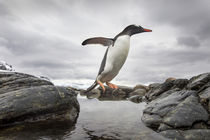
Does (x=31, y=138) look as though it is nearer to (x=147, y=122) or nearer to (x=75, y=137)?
(x=75, y=137)

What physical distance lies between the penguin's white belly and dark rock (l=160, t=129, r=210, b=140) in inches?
80.7

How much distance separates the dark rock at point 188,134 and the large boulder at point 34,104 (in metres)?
3.16

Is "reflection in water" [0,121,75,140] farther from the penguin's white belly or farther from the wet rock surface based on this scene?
the wet rock surface

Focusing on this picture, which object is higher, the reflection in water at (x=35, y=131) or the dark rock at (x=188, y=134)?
the dark rock at (x=188, y=134)

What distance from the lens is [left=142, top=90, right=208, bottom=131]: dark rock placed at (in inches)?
151

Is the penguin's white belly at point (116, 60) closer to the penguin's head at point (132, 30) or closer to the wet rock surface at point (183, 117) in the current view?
the penguin's head at point (132, 30)

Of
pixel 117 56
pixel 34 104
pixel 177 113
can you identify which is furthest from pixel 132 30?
pixel 34 104

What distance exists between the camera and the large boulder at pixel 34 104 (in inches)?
177

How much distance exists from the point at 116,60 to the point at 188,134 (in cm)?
255

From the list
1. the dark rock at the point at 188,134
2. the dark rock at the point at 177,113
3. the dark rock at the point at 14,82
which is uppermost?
the dark rock at the point at 14,82

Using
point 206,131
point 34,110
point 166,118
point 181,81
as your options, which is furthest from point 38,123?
point 181,81

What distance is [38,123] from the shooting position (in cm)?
460

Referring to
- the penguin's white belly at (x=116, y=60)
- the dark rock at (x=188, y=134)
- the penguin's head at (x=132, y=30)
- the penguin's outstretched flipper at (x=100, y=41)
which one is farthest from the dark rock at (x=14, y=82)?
the dark rock at (x=188, y=134)

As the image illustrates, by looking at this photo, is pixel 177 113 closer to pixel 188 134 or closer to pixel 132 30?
pixel 188 134
